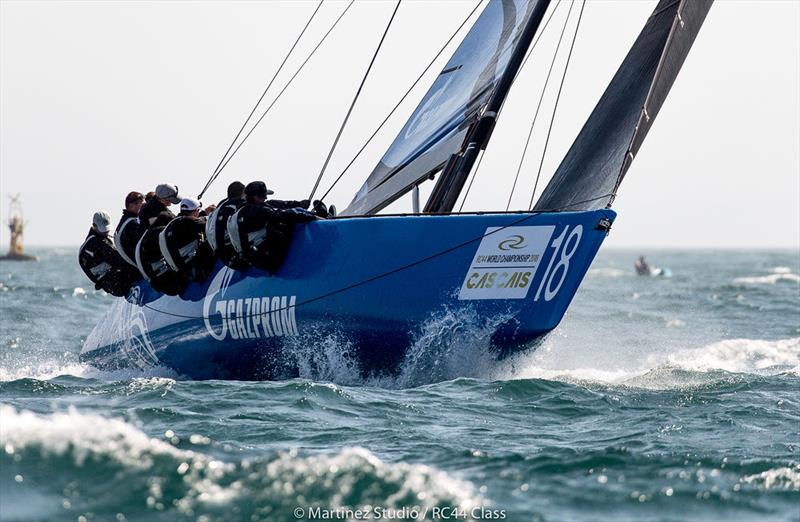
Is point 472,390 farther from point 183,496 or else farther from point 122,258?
point 122,258

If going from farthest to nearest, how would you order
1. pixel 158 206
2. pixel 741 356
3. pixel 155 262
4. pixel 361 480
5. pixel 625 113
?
pixel 741 356 < pixel 158 206 < pixel 155 262 < pixel 625 113 < pixel 361 480

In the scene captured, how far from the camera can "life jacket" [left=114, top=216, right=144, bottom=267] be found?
776cm

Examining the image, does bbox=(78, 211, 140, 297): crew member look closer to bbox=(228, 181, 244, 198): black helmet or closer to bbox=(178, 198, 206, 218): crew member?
bbox=(178, 198, 206, 218): crew member

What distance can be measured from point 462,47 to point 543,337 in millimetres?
2537

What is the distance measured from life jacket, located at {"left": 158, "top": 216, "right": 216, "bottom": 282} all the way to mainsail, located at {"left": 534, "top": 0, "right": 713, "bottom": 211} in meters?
2.31

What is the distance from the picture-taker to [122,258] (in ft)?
27.3

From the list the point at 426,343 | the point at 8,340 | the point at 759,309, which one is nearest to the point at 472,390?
the point at 426,343

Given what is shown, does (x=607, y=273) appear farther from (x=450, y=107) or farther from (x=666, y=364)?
(x=450, y=107)

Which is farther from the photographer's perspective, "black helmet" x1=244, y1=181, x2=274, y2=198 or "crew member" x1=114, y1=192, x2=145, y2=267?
"crew member" x1=114, y1=192, x2=145, y2=267

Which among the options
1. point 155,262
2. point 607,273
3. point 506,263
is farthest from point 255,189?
point 607,273

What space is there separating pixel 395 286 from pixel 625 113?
1.92 metres

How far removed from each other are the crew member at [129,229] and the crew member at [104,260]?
14.6 inches

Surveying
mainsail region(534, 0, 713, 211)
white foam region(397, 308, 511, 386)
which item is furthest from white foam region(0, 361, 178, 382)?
mainsail region(534, 0, 713, 211)

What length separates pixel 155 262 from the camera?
757cm
